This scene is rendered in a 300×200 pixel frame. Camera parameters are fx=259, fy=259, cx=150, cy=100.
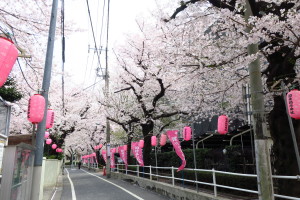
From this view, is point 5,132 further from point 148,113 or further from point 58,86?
point 58,86

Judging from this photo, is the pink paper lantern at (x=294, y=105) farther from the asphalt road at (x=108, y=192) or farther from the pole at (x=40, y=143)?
the asphalt road at (x=108, y=192)

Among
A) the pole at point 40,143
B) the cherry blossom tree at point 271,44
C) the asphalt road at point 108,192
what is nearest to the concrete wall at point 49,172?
the asphalt road at point 108,192

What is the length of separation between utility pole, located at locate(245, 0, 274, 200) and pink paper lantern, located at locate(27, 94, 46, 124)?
18.2ft

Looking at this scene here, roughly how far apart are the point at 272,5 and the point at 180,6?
2905mm

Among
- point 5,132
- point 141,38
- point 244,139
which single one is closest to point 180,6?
point 5,132

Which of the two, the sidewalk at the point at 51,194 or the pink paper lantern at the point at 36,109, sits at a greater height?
the pink paper lantern at the point at 36,109

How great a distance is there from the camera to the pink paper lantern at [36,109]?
694cm

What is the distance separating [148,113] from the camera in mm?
19188

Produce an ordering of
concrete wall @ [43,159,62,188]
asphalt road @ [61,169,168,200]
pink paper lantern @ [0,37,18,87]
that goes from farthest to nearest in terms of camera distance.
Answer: concrete wall @ [43,159,62,188] < asphalt road @ [61,169,168,200] < pink paper lantern @ [0,37,18,87]

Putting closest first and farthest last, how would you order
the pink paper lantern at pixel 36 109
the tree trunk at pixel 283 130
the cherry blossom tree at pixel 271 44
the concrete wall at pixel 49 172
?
the cherry blossom tree at pixel 271 44 → the pink paper lantern at pixel 36 109 → the tree trunk at pixel 283 130 → the concrete wall at pixel 49 172

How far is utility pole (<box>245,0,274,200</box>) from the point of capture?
5.87 meters

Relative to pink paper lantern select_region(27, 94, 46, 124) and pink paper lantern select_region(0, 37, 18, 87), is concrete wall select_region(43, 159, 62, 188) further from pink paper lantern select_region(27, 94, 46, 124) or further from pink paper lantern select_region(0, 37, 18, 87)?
pink paper lantern select_region(0, 37, 18, 87)

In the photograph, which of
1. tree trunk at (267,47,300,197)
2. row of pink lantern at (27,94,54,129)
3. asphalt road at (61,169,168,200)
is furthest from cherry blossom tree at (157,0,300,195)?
asphalt road at (61,169,168,200)

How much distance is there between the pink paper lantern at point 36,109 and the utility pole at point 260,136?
5546 millimetres
